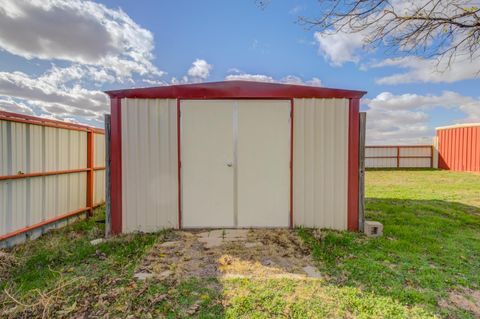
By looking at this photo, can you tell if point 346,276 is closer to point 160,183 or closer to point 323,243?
point 323,243

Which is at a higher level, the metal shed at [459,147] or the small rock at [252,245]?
the metal shed at [459,147]

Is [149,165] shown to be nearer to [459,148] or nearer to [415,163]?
[459,148]

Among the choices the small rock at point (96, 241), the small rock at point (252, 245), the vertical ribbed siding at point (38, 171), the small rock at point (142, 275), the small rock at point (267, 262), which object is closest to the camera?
the small rock at point (142, 275)

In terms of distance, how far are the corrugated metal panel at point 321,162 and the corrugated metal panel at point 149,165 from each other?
200 centimetres

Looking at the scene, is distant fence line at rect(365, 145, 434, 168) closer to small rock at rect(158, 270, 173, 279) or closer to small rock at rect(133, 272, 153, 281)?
small rock at rect(158, 270, 173, 279)

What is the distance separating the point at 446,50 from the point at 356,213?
3.48 metres

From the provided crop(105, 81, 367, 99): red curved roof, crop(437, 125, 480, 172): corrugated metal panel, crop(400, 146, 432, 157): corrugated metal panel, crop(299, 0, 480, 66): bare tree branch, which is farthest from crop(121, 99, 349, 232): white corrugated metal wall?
crop(400, 146, 432, 157): corrugated metal panel

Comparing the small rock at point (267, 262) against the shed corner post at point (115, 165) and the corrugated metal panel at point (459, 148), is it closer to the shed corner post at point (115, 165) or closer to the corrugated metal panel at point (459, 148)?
the shed corner post at point (115, 165)

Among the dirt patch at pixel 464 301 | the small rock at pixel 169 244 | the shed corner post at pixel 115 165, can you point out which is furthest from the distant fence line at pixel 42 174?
the dirt patch at pixel 464 301

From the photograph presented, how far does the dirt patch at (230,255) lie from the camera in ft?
9.23

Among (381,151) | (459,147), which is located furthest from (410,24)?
(459,147)

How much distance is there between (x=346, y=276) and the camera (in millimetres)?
2717

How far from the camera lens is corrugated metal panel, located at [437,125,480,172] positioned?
42.3 feet

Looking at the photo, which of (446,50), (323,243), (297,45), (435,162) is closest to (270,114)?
(297,45)
